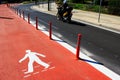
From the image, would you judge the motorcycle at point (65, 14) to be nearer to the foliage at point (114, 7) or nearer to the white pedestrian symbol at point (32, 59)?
the foliage at point (114, 7)

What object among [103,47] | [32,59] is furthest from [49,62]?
[103,47]

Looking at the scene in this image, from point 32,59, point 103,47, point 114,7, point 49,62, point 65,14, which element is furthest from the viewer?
point 114,7

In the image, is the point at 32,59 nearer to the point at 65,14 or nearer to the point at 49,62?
the point at 49,62

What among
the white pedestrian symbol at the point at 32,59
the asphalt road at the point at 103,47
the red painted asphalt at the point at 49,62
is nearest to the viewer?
the red painted asphalt at the point at 49,62

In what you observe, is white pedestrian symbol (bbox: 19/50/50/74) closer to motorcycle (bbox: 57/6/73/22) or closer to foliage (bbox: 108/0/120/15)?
motorcycle (bbox: 57/6/73/22)

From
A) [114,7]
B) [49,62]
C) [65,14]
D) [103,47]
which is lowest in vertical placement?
[49,62]

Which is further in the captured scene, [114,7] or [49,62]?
[114,7]

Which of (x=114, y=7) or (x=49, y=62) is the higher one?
(x=114, y=7)

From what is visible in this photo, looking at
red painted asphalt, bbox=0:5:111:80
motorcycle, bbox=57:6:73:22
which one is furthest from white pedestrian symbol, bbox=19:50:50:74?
motorcycle, bbox=57:6:73:22

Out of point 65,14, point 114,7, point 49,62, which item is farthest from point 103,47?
point 114,7

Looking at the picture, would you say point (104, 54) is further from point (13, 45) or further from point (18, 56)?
point (13, 45)

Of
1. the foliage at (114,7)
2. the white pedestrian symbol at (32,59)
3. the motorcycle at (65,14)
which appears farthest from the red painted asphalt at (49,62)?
the foliage at (114,7)

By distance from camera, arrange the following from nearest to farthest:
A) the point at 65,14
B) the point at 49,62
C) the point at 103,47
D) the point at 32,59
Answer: the point at 49,62 → the point at 32,59 → the point at 103,47 → the point at 65,14

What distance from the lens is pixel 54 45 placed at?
414 inches
